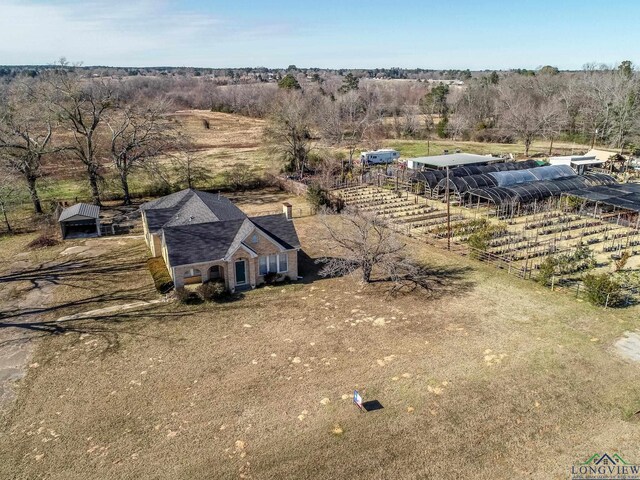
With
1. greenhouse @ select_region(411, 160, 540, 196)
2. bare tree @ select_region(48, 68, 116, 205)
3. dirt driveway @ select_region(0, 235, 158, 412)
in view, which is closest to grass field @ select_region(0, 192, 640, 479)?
dirt driveway @ select_region(0, 235, 158, 412)

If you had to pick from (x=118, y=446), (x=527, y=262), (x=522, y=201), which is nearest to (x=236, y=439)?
(x=118, y=446)

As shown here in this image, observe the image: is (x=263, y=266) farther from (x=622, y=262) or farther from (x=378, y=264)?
(x=622, y=262)

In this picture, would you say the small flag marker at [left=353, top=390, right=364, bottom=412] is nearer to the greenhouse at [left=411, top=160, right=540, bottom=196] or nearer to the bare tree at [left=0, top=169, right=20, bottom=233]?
the greenhouse at [left=411, top=160, right=540, bottom=196]

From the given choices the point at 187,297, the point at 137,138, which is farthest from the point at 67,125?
the point at 187,297

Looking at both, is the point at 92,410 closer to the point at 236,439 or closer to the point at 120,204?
the point at 236,439

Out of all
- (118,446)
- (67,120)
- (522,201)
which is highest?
(67,120)

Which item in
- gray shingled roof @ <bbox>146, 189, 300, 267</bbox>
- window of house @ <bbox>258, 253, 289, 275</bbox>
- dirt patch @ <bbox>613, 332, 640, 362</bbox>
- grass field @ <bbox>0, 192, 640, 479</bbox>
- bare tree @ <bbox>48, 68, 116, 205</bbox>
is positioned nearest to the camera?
grass field @ <bbox>0, 192, 640, 479</bbox>

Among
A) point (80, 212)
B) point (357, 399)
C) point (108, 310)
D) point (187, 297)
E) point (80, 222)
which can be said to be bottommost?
point (108, 310)
